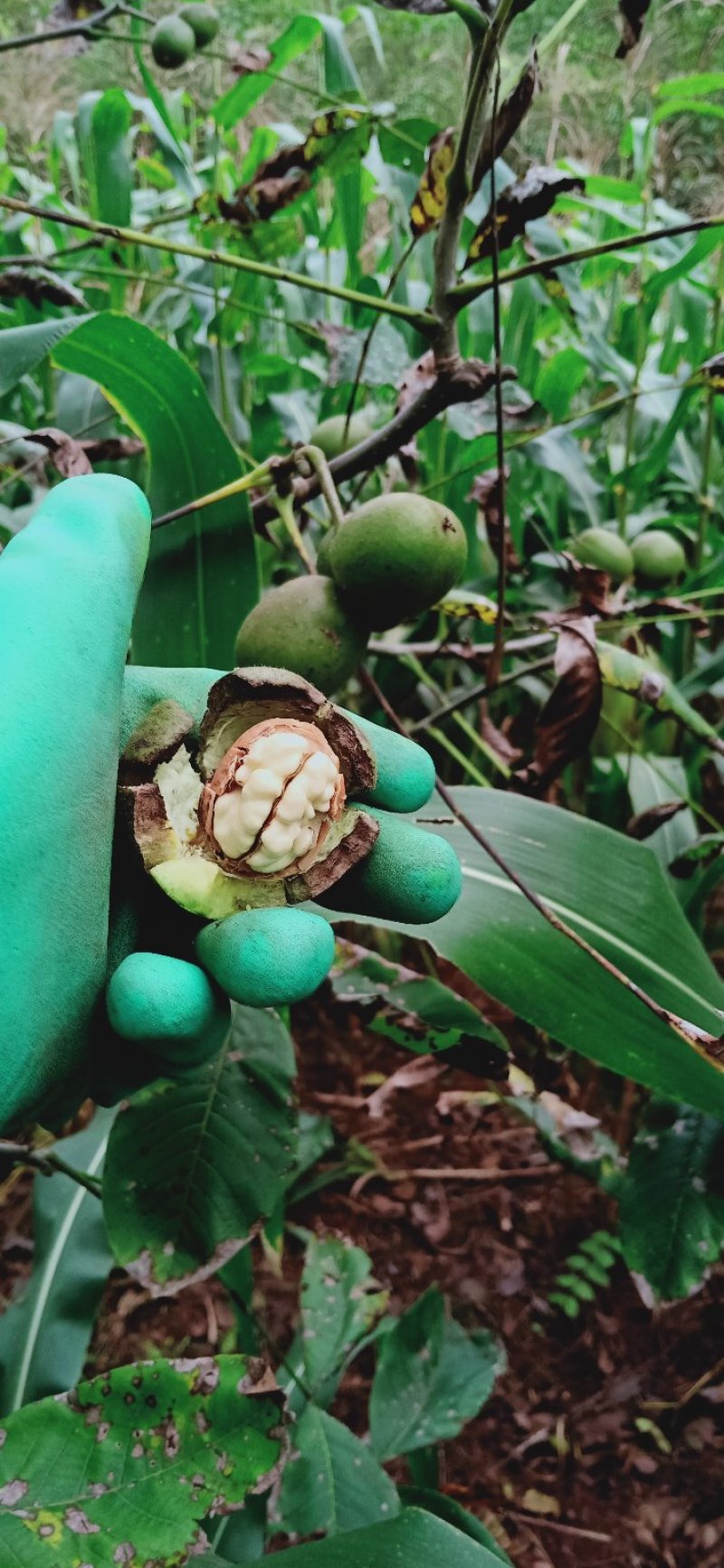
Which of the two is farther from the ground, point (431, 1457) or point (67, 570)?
point (67, 570)

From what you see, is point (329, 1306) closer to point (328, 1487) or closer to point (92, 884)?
point (328, 1487)

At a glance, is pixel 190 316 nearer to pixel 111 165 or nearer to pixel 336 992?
pixel 111 165

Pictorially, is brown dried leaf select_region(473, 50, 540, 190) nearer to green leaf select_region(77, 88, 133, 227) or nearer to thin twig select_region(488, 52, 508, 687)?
thin twig select_region(488, 52, 508, 687)

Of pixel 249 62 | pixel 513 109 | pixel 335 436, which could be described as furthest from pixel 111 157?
pixel 513 109

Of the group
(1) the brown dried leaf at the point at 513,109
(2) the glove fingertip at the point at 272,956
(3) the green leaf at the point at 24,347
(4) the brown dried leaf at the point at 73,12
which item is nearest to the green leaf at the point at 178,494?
(3) the green leaf at the point at 24,347

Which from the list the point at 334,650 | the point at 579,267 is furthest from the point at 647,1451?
the point at 579,267

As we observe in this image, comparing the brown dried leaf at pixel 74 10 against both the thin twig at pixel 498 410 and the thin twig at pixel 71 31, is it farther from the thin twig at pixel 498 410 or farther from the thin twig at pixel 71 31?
the thin twig at pixel 498 410

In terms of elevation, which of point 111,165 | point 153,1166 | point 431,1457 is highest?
point 111,165
